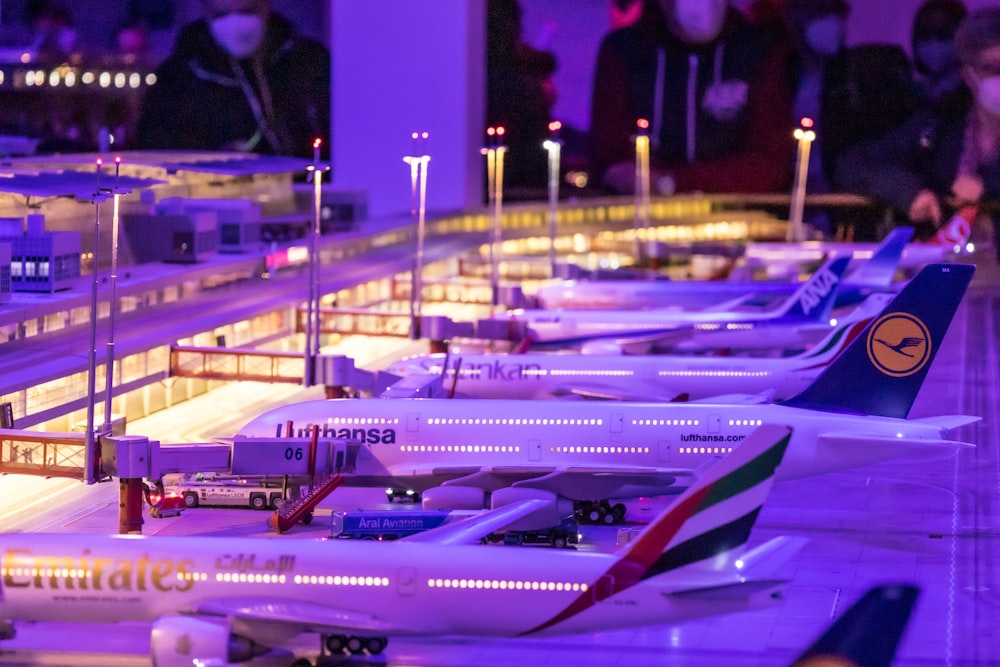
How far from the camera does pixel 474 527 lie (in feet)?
121

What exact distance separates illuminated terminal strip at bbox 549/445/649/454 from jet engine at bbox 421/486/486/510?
2.78 meters

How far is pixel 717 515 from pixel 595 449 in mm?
15181

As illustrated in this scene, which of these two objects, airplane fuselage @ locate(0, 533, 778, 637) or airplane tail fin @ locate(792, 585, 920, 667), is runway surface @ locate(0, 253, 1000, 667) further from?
airplane fuselage @ locate(0, 533, 778, 637)

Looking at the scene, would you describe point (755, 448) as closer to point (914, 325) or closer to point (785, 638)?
point (785, 638)

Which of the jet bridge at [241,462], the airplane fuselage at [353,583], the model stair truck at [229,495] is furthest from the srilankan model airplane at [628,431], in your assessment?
the airplane fuselage at [353,583]

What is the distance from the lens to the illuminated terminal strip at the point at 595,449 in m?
45.7

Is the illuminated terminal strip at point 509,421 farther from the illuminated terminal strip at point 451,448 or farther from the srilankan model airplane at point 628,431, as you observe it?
the illuminated terminal strip at point 451,448

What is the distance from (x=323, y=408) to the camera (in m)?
47.7

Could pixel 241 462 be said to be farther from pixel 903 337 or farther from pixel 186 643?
pixel 903 337

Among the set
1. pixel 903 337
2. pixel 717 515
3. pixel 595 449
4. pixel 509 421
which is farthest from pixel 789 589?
pixel 509 421

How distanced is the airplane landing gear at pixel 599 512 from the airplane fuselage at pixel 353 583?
13.8 metres

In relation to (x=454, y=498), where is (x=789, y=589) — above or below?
below

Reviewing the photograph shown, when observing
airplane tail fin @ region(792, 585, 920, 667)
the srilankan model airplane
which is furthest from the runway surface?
the srilankan model airplane

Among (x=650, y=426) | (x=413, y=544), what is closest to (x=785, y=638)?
(x=413, y=544)
